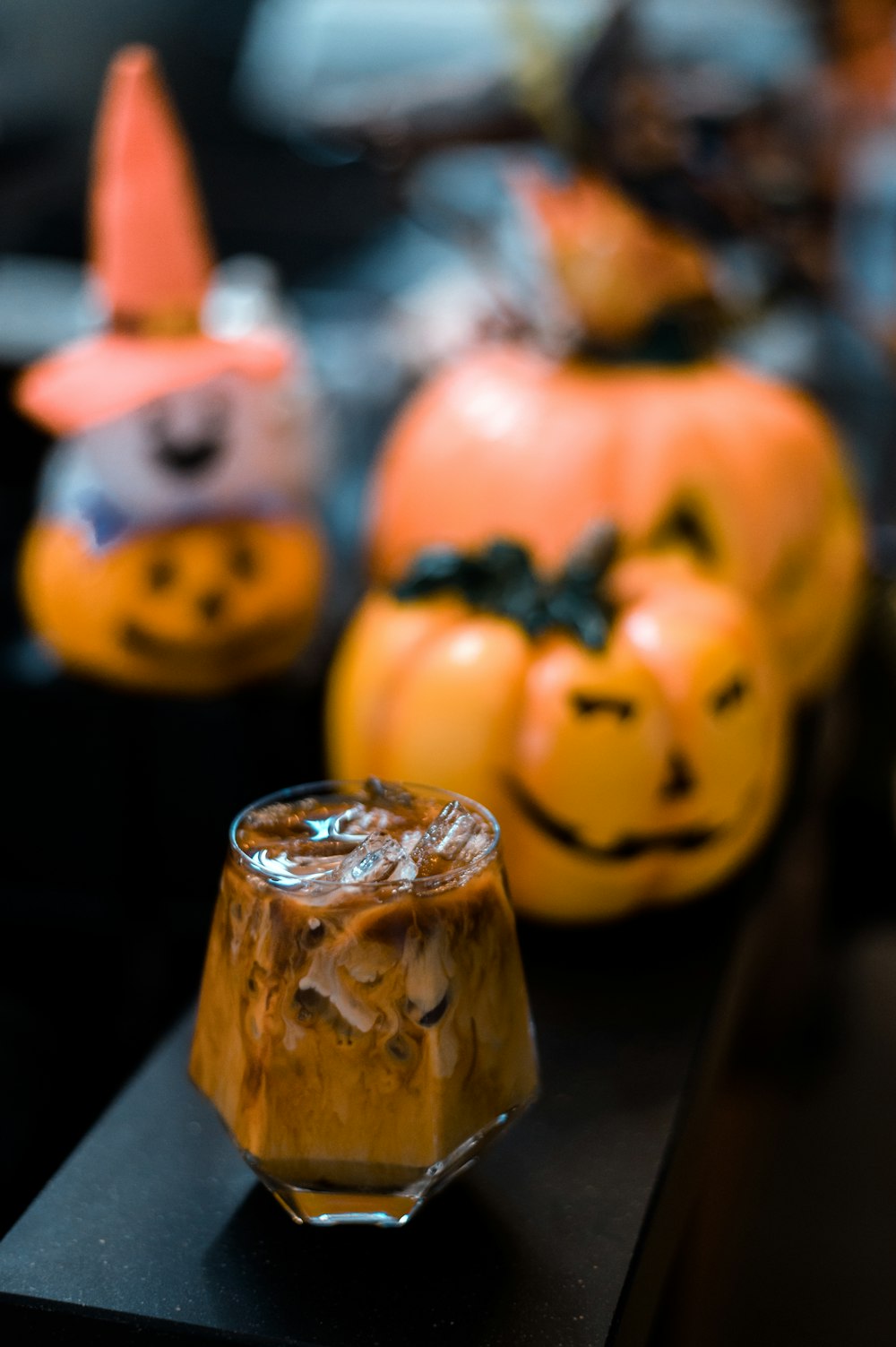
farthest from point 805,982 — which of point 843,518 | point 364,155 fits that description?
point 364,155

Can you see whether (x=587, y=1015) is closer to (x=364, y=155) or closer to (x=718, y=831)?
(x=718, y=831)

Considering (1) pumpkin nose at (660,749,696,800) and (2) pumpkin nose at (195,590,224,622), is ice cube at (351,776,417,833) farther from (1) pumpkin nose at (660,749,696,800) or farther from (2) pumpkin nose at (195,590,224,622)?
(2) pumpkin nose at (195,590,224,622)

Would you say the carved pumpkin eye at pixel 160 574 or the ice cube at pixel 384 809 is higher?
the ice cube at pixel 384 809

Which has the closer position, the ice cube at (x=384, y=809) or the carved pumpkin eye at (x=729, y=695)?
the ice cube at (x=384, y=809)

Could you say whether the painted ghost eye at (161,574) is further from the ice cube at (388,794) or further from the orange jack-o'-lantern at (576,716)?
the ice cube at (388,794)

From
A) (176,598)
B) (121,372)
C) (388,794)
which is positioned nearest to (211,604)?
(176,598)

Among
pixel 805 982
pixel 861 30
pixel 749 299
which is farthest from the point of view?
pixel 861 30

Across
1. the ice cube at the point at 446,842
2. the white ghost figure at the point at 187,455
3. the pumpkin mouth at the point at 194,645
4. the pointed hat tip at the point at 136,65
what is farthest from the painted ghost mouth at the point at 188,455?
the ice cube at the point at 446,842
